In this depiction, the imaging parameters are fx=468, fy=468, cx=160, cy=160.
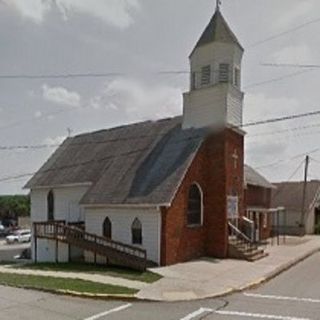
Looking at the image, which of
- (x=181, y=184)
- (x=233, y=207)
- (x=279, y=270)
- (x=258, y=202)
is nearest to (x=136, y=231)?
(x=181, y=184)

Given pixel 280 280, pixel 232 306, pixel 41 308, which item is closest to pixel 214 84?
pixel 280 280

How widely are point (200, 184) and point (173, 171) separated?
181cm

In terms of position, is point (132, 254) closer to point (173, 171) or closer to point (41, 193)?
point (173, 171)

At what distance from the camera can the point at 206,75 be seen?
25.3m

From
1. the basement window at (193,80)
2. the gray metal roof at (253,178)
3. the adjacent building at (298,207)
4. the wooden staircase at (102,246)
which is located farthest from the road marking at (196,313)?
the adjacent building at (298,207)

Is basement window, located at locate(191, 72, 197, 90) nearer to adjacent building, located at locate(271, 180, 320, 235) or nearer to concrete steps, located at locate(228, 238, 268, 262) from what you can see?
concrete steps, located at locate(228, 238, 268, 262)

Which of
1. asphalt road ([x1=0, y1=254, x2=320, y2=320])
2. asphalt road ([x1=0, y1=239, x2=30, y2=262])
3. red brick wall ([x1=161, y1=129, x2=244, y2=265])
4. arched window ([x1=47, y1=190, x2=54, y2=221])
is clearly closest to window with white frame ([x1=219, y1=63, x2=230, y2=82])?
red brick wall ([x1=161, y1=129, x2=244, y2=265])

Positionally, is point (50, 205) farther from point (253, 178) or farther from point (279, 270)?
point (279, 270)

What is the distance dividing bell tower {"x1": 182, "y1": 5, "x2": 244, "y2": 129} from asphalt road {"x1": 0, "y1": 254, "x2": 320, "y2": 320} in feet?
37.6

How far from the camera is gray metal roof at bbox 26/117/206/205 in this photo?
22500 millimetres

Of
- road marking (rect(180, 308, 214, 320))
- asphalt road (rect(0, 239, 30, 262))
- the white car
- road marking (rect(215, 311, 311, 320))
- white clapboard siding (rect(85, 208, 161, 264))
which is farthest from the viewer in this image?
the white car

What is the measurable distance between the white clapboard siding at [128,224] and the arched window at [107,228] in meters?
0.18

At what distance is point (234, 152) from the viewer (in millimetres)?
24734

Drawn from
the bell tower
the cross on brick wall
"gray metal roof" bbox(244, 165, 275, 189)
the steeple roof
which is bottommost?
"gray metal roof" bbox(244, 165, 275, 189)
